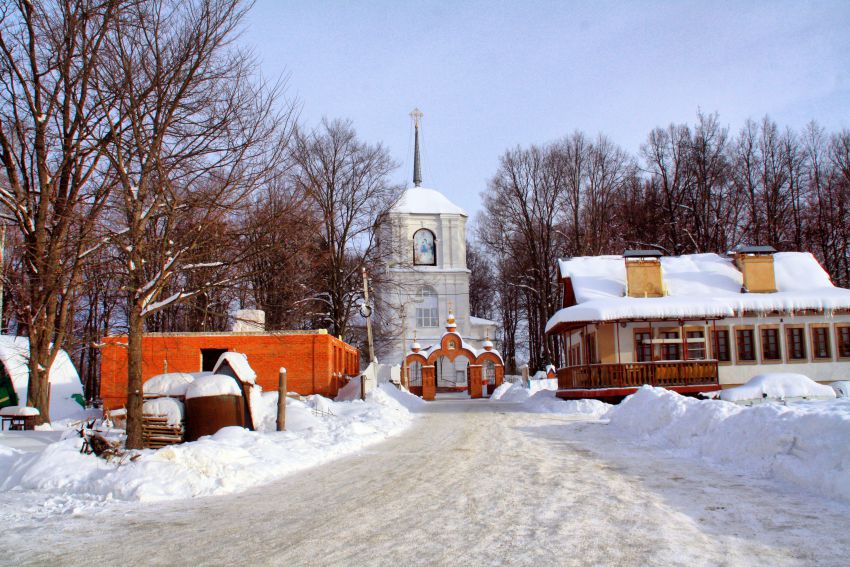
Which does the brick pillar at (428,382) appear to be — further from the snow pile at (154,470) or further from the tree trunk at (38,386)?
the snow pile at (154,470)

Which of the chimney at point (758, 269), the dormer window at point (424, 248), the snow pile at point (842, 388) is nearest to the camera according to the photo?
the snow pile at point (842, 388)

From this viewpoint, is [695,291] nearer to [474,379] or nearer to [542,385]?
[542,385]

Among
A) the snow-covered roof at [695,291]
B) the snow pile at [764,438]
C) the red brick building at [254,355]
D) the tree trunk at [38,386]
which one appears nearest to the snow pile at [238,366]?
the tree trunk at [38,386]

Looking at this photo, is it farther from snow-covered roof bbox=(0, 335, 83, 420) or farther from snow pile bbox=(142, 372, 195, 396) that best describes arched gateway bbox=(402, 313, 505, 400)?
snow pile bbox=(142, 372, 195, 396)

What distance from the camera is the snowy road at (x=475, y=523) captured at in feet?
17.4

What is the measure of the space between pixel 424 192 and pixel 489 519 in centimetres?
Result: 5378

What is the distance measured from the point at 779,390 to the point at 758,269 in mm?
8465

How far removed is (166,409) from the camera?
14328 mm

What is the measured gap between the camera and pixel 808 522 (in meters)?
6.17

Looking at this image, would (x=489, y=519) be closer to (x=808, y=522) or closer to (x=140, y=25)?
(x=808, y=522)

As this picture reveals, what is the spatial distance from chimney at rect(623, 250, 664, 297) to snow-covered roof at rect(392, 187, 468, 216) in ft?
95.9

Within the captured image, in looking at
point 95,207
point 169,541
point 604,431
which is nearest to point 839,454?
point 169,541

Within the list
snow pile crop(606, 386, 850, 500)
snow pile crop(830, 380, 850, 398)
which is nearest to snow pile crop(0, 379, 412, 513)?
snow pile crop(606, 386, 850, 500)

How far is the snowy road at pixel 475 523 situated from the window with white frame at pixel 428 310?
46.1 meters
